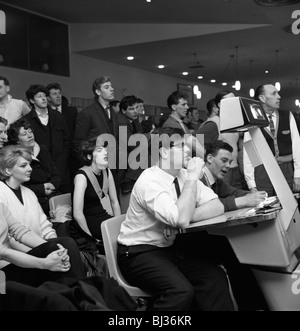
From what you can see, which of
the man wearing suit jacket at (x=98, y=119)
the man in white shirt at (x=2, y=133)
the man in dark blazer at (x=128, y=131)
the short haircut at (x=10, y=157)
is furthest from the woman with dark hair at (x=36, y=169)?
the short haircut at (x=10, y=157)

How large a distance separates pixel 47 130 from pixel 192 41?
16.4ft

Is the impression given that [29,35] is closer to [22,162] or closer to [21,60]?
[21,60]

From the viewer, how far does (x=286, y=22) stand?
7.47 m

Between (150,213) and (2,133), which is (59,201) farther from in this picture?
(150,213)

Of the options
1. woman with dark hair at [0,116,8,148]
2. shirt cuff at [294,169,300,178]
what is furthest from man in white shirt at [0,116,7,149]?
shirt cuff at [294,169,300,178]

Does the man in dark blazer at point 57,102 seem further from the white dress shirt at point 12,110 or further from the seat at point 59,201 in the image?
the seat at point 59,201

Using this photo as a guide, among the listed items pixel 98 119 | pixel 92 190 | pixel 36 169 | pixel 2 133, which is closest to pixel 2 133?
pixel 2 133

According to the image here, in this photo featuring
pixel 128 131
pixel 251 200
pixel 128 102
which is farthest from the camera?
pixel 128 102

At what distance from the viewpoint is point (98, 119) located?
401 centimetres

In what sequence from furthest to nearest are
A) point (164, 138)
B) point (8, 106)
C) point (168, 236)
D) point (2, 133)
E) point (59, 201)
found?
1. point (8, 106)
2. point (2, 133)
3. point (59, 201)
4. point (164, 138)
5. point (168, 236)

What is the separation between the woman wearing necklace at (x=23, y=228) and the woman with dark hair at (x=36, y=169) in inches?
31.7

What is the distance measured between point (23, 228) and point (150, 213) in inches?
24.2

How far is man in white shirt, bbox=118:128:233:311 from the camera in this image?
2062 millimetres
